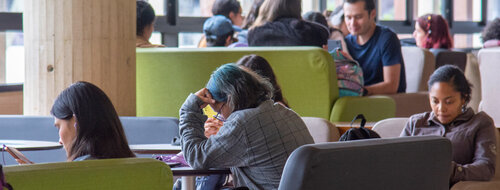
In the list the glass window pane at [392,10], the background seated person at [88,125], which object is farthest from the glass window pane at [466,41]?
the background seated person at [88,125]

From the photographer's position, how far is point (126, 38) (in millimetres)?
4750

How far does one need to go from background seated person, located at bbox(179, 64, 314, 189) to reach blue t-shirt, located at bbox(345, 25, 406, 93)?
2.76 m

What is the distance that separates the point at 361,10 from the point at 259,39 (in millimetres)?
776

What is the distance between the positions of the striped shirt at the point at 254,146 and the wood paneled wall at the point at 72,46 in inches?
67.3

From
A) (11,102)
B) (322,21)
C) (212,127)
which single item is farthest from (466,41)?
(212,127)

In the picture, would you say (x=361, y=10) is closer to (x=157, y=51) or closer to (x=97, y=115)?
(x=157, y=51)

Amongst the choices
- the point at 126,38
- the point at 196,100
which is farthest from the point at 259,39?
the point at 196,100

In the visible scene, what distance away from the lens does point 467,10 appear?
40.9ft

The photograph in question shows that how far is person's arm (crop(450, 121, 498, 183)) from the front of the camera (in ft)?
11.2

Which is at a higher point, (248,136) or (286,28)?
(286,28)

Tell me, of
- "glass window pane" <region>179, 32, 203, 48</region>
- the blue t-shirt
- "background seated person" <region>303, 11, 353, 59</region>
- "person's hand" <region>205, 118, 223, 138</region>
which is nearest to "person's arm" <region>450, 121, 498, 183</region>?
"person's hand" <region>205, 118, 223, 138</region>

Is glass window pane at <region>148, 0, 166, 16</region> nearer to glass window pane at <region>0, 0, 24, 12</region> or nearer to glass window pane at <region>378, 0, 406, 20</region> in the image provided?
glass window pane at <region>0, 0, 24, 12</region>

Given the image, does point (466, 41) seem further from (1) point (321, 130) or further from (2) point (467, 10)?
(1) point (321, 130)

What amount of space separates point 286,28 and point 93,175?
12.5 ft
